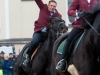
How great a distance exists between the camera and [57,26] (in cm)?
1178

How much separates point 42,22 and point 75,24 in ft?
8.08

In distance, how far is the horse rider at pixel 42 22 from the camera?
11859 mm

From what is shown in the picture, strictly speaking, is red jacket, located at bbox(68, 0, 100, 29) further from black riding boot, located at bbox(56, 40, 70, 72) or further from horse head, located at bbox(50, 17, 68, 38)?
horse head, located at bbox(50, 17, 68, 38)

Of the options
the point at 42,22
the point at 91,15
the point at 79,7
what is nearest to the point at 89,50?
the point at 91,15

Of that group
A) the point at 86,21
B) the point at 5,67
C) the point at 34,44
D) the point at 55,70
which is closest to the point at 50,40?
the point at 34,44

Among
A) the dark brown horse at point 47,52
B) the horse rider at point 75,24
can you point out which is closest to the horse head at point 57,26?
the dark brown horse at point 47,52

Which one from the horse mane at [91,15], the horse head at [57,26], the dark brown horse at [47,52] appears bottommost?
the dark brown horse at [47,52]

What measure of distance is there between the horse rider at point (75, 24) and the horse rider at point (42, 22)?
1.88m

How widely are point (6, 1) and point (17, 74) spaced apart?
65.1ft

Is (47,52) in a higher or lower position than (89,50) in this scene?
lower

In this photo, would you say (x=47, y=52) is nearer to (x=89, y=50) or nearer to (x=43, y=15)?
(x=43, y=15)

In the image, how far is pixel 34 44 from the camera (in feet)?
40.5

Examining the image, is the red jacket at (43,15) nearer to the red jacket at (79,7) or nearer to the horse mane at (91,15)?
the red jacket at (79,7)

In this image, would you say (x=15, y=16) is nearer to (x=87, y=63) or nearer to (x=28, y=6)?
(x=28, y=6)
